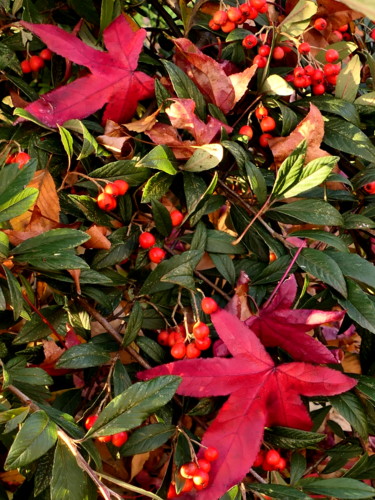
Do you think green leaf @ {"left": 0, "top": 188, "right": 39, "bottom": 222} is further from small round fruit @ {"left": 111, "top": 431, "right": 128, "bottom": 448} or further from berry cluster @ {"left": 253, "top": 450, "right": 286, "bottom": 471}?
berry cluster @ {"left": 253, "top": 450, "right": 286, "bottom": 471}

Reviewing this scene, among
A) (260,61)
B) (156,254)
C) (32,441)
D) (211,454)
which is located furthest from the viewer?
(260,61)

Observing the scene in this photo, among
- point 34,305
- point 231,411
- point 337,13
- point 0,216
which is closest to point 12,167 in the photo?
point 0,216

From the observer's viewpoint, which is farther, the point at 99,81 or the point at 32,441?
the point at 99,81

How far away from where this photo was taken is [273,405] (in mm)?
805

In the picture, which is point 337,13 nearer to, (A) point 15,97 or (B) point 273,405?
(A) point 15,97

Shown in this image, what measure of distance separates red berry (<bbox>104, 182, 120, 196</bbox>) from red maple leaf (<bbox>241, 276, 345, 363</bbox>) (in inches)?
9.5

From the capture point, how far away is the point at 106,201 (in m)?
0.81

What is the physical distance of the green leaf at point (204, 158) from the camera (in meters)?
0.83

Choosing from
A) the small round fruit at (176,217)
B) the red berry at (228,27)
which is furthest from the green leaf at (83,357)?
the red berry at (228,27)

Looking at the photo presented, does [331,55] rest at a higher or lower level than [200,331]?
higher

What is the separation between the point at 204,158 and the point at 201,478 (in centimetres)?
41

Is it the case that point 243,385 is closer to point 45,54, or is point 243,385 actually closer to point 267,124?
point 267,124

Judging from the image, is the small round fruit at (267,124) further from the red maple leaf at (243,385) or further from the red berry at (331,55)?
the red maple leaf at (243,385)

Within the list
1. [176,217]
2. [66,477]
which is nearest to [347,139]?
[176,217]
